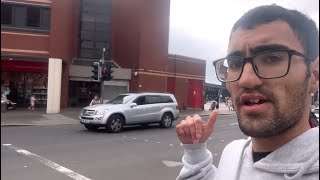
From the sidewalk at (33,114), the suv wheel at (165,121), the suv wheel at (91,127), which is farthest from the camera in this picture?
the suv wheel at (91,127)

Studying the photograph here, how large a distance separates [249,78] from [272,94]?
2.4 inches

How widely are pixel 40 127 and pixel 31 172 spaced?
7560mm

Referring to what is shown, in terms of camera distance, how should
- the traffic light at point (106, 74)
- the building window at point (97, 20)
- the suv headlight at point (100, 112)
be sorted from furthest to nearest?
the suv headlight at point (100, 112) → the traffic light at point (106, 74) → the building window at point (97, 20)

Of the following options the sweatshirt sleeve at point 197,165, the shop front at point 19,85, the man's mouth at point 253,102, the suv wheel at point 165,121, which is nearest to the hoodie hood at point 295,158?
the man's mouth at point 253,102

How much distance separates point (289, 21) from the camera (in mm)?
980

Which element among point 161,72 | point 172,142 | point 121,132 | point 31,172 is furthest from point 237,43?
point 121,132

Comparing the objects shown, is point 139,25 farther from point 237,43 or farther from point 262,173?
point 262,173

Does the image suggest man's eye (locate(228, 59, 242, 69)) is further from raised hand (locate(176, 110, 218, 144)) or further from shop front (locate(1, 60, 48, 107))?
shop front (locate(1, 60, 48, 107))

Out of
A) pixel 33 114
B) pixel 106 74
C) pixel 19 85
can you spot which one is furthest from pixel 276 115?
pixel 33 114

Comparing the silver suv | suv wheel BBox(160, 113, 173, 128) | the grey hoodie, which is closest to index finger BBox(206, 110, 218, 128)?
the grey hoodie

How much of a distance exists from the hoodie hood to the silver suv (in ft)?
27.0

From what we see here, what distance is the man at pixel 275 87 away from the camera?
90 cm

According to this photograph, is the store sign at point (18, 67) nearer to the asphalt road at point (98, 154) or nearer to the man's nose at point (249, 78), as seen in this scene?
the man's nose at point (249, 78)

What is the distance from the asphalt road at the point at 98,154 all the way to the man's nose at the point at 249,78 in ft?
10.4
